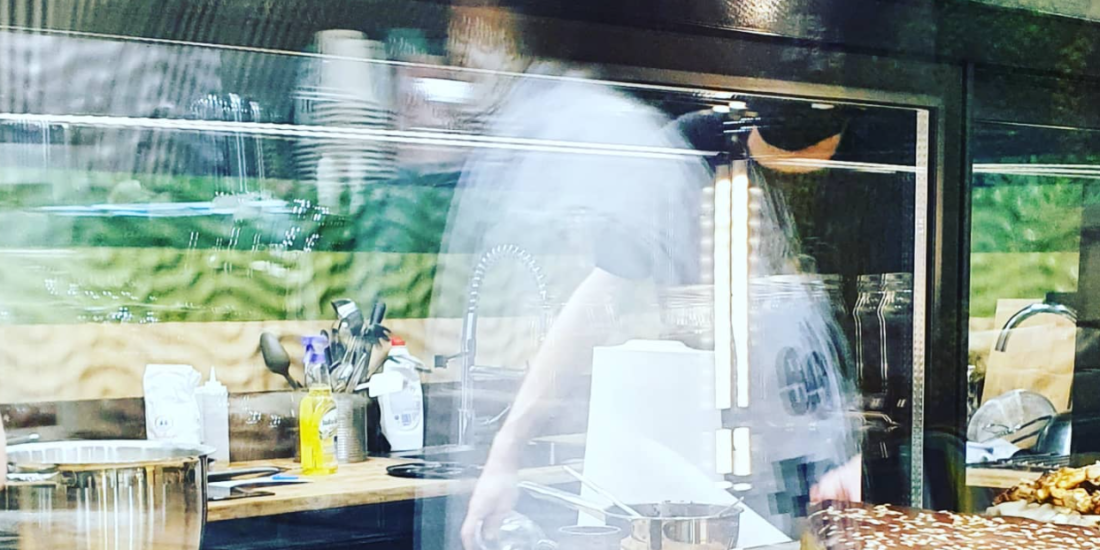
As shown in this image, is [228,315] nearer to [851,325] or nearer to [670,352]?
[670,352]

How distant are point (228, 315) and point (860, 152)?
61 centimetres

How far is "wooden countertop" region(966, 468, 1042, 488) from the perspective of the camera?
1018 mm

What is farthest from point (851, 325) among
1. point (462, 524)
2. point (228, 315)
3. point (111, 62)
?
point (111, 62)

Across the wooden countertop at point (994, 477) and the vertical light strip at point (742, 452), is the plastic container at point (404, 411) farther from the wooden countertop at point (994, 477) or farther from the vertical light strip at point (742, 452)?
the wooden countertop at point (994, 477)

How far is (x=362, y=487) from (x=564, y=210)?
0.29 m

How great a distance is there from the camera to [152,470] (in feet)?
2.19

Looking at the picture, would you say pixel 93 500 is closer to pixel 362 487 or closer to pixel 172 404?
pixel 172 404

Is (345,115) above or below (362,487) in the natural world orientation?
above

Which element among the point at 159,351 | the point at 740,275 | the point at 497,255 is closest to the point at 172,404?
the point at 159,351

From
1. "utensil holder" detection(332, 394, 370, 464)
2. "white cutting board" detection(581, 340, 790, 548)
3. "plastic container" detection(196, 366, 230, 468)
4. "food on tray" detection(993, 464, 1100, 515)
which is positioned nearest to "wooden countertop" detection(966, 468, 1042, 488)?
"food on tray" detection(993, 464, 1100, 515)

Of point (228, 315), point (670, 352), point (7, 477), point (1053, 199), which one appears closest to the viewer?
point (7, 477)

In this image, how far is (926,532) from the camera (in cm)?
90

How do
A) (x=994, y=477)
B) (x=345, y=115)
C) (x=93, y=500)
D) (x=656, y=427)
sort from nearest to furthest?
(x=93, y=500)
(x=345, y=115)
(x=656, y=427)
(x=994, y=477)

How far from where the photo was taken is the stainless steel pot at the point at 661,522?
81cm
